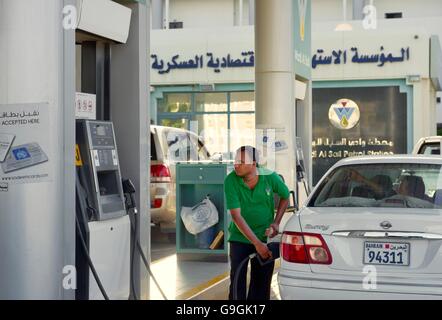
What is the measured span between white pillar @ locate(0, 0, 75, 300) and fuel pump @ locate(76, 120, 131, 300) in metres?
0.62

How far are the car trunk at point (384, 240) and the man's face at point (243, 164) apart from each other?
0.68 meters

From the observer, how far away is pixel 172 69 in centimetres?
2688

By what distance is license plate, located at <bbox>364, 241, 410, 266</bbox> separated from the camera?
5234 millimetres

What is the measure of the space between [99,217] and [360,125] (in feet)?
69.0

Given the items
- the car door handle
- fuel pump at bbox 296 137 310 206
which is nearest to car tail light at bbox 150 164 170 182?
fuel pump at bbox 296 137 310 206

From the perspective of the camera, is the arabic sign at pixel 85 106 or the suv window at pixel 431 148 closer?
the arabic sign at pixel 85 106

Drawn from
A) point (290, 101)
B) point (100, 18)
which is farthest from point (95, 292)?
point (290, 101)

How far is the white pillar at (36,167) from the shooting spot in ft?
16.1

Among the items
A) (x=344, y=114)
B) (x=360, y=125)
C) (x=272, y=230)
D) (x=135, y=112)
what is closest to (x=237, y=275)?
(x=272, y=230)

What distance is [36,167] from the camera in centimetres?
495

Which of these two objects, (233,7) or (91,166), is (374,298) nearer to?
(91,166)

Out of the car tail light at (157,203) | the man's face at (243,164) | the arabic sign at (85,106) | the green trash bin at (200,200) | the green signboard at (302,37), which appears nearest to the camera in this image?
the man's face at (243,164)

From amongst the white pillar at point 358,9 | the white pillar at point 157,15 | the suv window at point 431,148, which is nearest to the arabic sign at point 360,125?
the white pillar at point 358,9

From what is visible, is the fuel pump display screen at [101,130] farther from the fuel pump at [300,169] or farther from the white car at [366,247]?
the fuel pump at [300,169]
